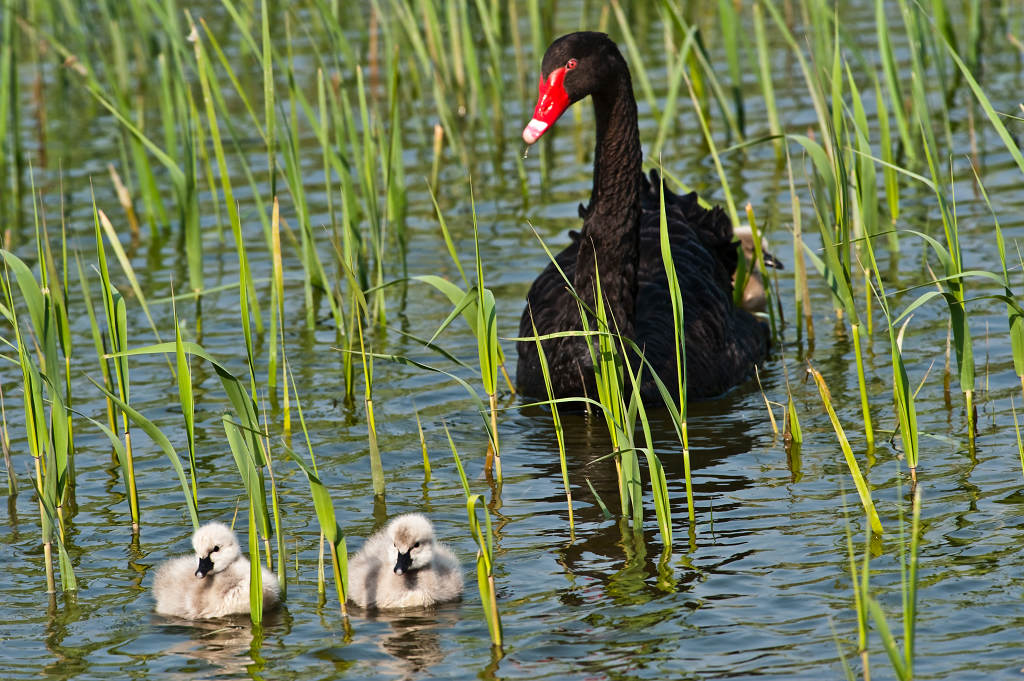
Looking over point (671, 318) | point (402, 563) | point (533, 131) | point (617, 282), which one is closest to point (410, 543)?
point (402, 563)

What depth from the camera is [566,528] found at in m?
5.72

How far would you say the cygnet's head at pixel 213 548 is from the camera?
492cm

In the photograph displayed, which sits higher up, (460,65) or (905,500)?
(460,65)

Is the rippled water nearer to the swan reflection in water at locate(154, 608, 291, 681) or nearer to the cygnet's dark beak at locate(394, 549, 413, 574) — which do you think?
the swan reflection in water at locate(154, 608, 291, 681)

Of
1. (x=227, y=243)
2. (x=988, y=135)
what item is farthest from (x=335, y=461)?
(x=988, y=135)

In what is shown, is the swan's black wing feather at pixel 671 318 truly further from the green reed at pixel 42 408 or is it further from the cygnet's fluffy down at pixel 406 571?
the green reed at pixel 42 408

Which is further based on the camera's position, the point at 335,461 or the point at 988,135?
the point at 988,135

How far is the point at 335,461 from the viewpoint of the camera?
6.58 meters

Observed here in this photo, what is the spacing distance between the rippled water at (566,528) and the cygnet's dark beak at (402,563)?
8.6 inches

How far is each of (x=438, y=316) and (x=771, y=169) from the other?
3.40m

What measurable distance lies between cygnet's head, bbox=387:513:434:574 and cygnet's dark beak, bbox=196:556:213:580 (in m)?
0.60

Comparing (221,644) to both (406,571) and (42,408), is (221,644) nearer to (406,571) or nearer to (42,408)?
(406,571)

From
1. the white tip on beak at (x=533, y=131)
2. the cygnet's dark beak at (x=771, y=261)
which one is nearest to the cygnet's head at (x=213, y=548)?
the white tip on beak at (x=533, y=131)

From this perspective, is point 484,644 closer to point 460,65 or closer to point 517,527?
point 517,527
